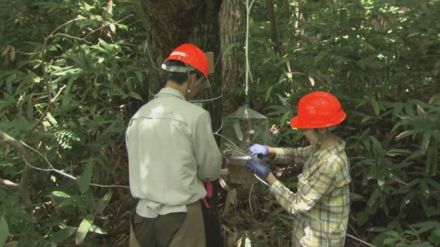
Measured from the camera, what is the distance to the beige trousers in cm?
287

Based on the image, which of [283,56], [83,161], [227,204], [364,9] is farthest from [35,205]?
[364,9]

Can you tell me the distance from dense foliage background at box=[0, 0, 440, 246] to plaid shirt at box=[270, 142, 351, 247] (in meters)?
0.59

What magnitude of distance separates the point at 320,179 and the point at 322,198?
0.15 metres

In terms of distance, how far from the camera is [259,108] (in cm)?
471

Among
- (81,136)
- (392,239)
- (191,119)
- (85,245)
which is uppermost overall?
(191,119)

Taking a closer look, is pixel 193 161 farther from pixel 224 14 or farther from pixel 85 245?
pixel 224 14

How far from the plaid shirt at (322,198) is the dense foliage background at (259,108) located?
0.59 metres

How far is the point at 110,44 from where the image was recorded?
4.87 meters

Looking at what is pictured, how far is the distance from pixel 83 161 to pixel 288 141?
161cm

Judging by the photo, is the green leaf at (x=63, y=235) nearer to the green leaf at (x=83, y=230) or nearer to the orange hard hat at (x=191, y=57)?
the green leaf at (x=83, y=230)

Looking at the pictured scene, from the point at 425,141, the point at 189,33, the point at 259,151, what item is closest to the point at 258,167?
the point at 259,151

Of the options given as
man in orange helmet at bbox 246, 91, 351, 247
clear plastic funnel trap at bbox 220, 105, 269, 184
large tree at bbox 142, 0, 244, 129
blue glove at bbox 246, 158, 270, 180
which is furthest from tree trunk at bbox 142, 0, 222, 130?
man in orange helmet at bbox 246, 91, 351, 247

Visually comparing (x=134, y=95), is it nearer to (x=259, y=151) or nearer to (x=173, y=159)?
(x=259, y=151)

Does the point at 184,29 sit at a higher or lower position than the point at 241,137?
higher
